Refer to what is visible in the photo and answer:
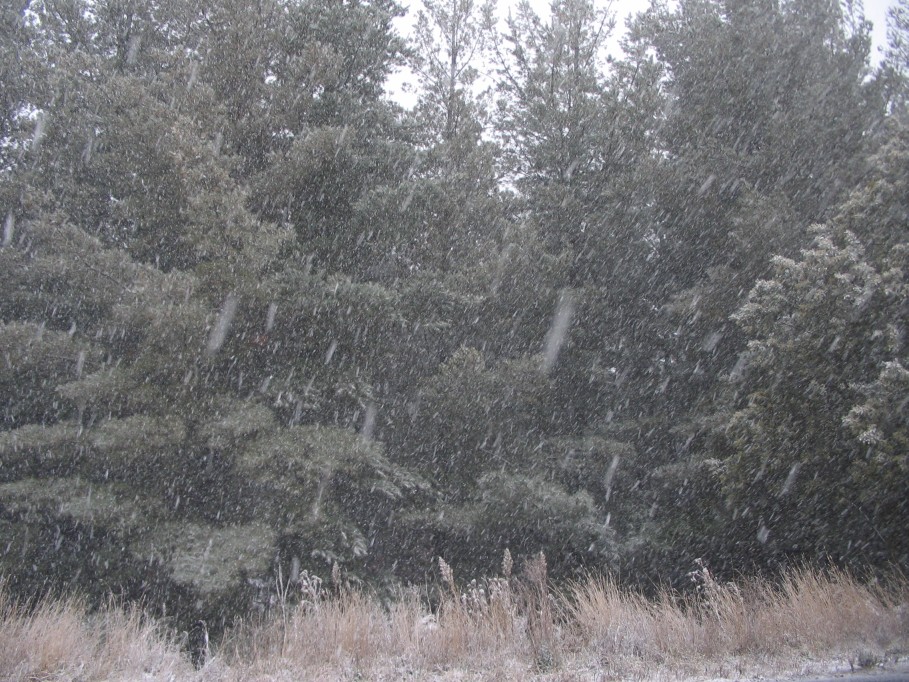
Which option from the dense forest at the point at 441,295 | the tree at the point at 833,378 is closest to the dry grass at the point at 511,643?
the dense forest at the point at 441,295

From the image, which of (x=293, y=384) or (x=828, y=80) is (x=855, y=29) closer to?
(x=828, y=80)

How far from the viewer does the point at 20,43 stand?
20.1 metres

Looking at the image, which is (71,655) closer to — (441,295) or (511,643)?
(511,643)

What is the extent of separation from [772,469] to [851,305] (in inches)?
137

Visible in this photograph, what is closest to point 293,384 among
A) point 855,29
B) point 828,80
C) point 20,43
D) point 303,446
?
point 303,446

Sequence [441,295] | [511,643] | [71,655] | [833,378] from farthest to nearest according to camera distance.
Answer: [441,295]
[833,378]
[511,643]
[71,655]

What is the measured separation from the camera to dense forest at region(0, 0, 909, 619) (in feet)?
46.3

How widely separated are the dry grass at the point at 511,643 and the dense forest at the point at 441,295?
656 centimetres

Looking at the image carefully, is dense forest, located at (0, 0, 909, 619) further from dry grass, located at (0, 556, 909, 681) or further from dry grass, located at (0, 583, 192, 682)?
dry grass, located at (0, 583, 192, 682)

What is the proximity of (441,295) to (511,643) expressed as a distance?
12543 millimetres

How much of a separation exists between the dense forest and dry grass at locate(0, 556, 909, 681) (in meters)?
6.56

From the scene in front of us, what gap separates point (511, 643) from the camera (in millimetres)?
5570

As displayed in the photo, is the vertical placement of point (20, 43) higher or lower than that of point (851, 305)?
higher

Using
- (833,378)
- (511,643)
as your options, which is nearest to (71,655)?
(511,643)
